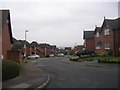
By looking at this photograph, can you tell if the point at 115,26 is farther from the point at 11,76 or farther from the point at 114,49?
the point at 11,76

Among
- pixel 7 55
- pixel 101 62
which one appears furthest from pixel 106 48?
pixel 7 55

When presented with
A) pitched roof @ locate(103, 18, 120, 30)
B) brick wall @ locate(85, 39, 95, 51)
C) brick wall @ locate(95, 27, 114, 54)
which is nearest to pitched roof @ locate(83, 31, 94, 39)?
brick wall @ locate(85, 39, 95, 51)

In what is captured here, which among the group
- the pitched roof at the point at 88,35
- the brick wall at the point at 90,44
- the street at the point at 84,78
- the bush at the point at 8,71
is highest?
the pitched roof at the point at 88,35

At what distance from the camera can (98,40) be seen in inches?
1526

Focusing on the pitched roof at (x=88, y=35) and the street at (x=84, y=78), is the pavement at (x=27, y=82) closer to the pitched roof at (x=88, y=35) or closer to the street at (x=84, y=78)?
the street at (x=84, y=78)

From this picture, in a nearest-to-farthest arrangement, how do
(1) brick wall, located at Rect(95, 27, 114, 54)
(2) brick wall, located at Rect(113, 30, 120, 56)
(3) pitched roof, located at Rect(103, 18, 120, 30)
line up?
(2) brick wall, located at Rect(113, 30, 120, 56), (3) pitched roof, located at Rect(103, 18, 120, 30), (1) brick wall, located at Rect(95, 27, 114, 54)

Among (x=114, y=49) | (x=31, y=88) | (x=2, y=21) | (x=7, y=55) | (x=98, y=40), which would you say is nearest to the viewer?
(x=31, y=88)

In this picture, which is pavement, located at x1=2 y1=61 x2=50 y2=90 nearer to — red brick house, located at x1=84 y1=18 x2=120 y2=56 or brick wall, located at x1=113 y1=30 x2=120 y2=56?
red brick house, located at x1=84 y1=18 x2=120 y2=56

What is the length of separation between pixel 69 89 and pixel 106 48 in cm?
2872

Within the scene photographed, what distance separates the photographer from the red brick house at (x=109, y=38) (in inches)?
1280

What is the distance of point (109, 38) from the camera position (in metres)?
34.2

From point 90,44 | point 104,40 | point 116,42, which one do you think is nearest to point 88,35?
point 90,44

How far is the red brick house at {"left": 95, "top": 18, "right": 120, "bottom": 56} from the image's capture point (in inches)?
1280

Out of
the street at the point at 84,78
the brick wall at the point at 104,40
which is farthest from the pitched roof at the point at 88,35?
the street at the point at 84,78
